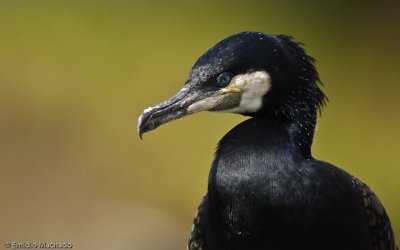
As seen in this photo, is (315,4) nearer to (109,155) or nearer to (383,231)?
(109,155)

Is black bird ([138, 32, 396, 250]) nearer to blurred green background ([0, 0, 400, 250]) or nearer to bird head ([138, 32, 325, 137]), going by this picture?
bird head ([138, 32, 325, 137])

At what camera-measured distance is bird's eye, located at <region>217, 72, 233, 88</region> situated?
101 inches

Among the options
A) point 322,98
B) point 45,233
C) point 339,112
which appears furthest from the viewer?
point 339,112

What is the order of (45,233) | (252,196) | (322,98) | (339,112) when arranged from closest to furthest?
(252,196) → (322,98) → (45,233) → (339,112)

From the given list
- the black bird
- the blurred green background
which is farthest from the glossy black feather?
the blurred green background

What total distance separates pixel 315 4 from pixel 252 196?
2.50 metres

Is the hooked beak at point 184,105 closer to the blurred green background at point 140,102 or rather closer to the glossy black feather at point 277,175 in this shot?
the glossy black feather at point 277,175

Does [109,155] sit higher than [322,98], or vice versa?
[322,98]

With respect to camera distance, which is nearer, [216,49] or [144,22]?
[216,49]

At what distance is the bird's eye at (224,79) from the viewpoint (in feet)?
8.41

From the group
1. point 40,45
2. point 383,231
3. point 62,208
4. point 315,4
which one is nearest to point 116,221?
point 62,208

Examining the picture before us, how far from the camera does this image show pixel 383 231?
9.28ft

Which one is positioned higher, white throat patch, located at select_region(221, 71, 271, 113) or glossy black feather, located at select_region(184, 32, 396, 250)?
white throat patch, located at select_region(221, 71, 271, 113)

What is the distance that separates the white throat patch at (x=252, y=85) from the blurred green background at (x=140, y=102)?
192 centimetres
